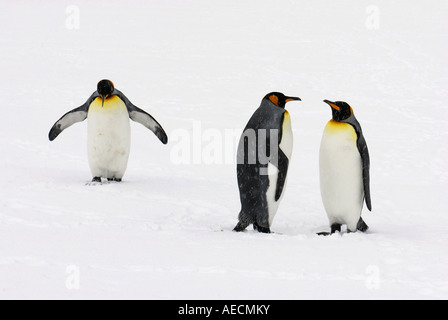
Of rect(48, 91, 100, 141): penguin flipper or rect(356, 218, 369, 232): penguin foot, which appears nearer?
rect(356, 218, 369, 232): penguin foot

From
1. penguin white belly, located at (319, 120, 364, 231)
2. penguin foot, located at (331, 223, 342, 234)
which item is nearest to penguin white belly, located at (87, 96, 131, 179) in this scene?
penguin white belly, located at (319, 120, 364, 231)

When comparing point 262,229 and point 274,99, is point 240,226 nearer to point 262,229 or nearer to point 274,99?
point 262,229

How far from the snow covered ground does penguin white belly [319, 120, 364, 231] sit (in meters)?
0.26

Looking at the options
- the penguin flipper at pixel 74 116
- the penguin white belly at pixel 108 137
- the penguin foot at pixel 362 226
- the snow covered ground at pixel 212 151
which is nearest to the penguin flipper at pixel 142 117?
the penguin white belly at pixel 108 137

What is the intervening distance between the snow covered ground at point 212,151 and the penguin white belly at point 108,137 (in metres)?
0.30

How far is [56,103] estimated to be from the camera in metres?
11.6

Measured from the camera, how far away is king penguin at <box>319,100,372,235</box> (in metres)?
4.72

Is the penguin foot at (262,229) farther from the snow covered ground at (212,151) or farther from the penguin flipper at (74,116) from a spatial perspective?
the penguin flipper at (74,116)

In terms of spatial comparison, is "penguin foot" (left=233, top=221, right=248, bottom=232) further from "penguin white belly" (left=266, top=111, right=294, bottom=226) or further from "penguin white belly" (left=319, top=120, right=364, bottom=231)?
"penguin white belly" (left=319, top=120, right=364, bottom=231)

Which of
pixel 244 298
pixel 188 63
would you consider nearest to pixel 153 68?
pixel 188 63

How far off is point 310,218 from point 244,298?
2.32m

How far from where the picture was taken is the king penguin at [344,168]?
4719 millimetres

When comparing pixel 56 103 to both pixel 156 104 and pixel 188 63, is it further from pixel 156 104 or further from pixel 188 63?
pixel 188 63

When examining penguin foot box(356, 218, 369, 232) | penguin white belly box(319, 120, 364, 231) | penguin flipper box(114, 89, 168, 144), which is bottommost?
penguin foot box(356, 218, 369, 232)
